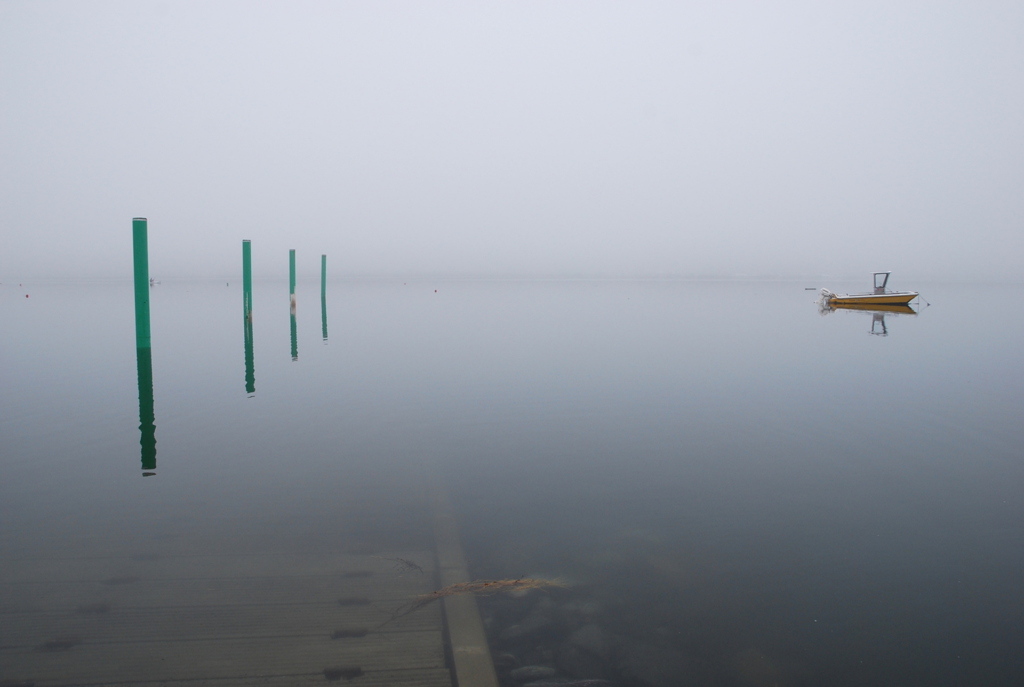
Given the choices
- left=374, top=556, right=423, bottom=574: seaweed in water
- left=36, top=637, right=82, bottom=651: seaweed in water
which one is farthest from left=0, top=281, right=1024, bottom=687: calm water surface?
left=374, top=556, right=423, bottom=574: seaweed in water

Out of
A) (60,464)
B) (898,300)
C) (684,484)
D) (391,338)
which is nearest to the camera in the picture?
(684,484)

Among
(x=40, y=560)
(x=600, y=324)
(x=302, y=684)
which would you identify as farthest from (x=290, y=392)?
(x=600, y=324)

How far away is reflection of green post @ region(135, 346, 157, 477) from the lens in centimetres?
866

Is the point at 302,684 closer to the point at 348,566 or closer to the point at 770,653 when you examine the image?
the point at 348,566

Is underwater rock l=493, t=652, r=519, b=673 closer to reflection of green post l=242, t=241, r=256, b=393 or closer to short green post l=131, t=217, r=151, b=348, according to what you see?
reflection of green post l=242, t=241, r=256, b=393

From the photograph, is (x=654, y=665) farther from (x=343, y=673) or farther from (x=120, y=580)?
(x=120, y=580)

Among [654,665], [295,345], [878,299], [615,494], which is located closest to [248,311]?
[295,345]

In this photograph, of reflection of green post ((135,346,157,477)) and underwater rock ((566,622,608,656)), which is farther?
reflection of green post ((135,346,157,477))

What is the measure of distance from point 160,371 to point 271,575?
13.4 metres

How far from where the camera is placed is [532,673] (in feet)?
13.0

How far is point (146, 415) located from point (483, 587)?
29.9 ft

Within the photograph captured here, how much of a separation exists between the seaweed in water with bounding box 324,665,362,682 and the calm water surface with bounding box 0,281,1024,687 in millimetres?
909

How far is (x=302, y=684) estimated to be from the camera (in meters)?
3.79

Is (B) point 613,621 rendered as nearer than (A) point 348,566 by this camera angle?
Yes
